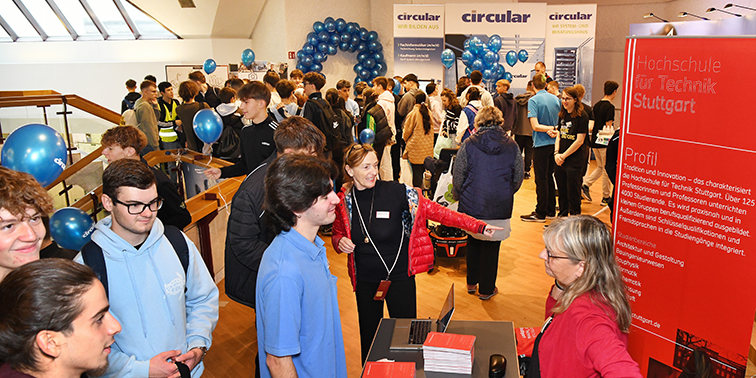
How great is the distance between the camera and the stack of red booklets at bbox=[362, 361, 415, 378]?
6.51 ft

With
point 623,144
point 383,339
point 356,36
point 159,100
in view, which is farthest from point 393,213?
point 356,36

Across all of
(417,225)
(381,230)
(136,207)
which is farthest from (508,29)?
(136,207)

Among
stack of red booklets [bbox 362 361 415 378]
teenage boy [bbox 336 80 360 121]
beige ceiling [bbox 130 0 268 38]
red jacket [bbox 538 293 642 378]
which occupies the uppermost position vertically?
beige ceiling [bbox 130 0 268 38]

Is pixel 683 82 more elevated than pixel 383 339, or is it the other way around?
pixel 683 82

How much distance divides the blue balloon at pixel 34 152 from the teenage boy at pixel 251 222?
0.88m

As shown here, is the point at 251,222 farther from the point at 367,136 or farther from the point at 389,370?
the point at 367,136

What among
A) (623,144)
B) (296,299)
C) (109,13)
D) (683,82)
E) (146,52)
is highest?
(109,13)

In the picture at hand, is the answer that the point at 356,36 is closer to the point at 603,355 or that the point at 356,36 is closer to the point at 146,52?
the point at 146,52

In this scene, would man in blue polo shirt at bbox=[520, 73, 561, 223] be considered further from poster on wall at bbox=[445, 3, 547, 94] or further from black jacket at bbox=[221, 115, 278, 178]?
poster on wall at bbox=[445, 3, 547, 94]

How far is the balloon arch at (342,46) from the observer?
40.8 feet

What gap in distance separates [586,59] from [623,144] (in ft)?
28.5

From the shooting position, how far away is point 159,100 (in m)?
6.56

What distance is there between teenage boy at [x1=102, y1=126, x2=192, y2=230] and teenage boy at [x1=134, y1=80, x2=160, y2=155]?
3180 mm

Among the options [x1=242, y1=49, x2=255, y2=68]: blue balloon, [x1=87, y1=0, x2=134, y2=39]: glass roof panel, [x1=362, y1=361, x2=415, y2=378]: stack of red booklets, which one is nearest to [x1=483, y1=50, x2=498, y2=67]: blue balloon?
[x1=242, y1=49, x2=255, y2=68]: blue balloon
